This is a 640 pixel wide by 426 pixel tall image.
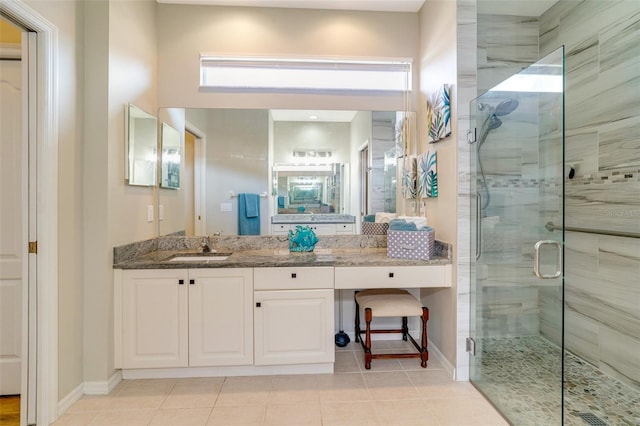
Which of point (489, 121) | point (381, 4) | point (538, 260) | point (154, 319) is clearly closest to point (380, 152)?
point (489, 121)

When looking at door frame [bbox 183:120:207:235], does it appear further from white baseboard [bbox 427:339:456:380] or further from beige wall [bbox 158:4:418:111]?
white baseboard [bbox 427:339:456:380]

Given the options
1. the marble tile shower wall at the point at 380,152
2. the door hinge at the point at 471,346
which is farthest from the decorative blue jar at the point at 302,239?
the door hinge at the point at 471,346

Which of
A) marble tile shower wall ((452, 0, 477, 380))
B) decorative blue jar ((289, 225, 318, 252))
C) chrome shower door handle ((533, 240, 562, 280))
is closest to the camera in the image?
chrome shower door handle ((533, 240, 562, 280))

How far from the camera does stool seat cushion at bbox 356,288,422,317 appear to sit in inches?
96.2

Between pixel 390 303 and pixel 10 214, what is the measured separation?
2626 millimetres

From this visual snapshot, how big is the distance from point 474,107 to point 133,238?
8.54ft

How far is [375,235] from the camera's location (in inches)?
117

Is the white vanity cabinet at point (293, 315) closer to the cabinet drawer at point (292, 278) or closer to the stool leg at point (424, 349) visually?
the cabinet drawer at point (292, 278)

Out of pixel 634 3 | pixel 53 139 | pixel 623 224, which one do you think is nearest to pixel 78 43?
pixel 53 139

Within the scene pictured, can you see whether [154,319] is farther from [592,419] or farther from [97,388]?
[592,419]

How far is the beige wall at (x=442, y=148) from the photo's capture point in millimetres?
2324

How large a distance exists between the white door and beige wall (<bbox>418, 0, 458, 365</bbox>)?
9.28ft

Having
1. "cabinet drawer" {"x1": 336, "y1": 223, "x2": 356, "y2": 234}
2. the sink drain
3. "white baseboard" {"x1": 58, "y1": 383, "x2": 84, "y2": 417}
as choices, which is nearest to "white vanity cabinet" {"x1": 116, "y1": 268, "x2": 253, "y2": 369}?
"white baseboard" {"x1": 58, "y1": 383, "x2": 84, "y2": 417}

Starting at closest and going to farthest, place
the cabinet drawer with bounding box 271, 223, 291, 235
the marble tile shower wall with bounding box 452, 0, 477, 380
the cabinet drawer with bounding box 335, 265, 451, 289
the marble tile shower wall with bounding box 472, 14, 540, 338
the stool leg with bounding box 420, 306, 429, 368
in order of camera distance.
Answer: the marble tile shower wall with bounding box 472, 14, 540, 338
the marble tile shower wall with bounding box 452, 0, 477, 380
the cabinet drawer with bounding box 335, 265, 451, 289
the stool leg with bounding box 420, 306, 429, 368
the cabinet drawer with bounding box 271, 223, 291, 235
